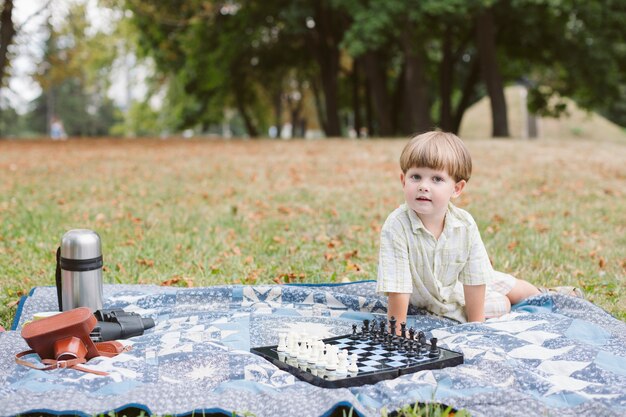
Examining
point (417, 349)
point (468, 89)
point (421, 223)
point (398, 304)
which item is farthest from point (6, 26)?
point (417, 349)

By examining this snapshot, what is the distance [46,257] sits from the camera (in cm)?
572

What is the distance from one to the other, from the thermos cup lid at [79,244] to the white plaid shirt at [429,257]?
1.49m

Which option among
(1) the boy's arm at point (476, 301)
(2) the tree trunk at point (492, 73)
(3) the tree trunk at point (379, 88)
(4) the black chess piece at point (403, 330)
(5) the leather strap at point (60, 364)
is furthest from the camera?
(3) the tree trunk at point (379, 88)

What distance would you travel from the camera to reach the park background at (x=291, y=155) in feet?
19.1

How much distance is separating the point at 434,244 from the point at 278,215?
13.5 feet

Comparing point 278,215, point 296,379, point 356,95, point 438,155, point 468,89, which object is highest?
point 356,95

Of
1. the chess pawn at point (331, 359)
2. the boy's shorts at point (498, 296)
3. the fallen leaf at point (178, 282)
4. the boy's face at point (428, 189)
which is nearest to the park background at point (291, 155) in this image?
the fallen leaf at point (178, 282)

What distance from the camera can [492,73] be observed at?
2155 centimetres

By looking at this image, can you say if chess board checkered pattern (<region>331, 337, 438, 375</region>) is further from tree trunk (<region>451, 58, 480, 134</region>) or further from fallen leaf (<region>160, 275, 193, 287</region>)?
tree trunk (<region>451, 58, 480, 134</region>)

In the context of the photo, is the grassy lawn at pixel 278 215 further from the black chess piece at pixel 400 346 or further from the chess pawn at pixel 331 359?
the chess pawn at pixel 331 359

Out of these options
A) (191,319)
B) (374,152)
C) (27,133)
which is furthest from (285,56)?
(27,133)

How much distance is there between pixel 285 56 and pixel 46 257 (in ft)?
75.9

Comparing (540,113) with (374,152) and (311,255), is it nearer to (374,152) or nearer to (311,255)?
(374,152)

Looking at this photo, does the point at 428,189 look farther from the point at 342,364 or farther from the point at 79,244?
the point at 79,244
